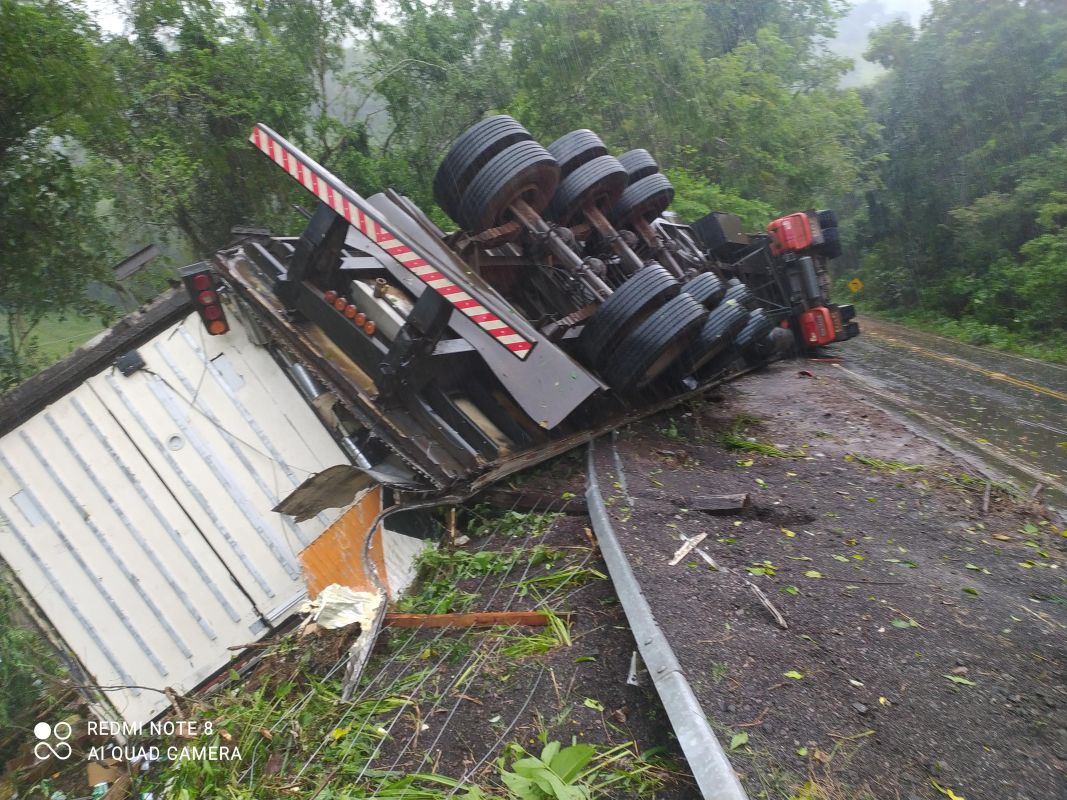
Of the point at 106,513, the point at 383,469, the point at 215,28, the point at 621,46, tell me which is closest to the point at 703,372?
the point at 383,469

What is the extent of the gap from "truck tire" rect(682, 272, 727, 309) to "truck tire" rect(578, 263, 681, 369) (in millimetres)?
582

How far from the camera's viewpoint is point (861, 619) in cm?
286

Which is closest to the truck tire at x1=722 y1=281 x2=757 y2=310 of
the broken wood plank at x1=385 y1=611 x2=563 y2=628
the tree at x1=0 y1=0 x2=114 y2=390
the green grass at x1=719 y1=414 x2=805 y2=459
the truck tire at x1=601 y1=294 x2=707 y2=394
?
the truck tire at x1=601 y1=294 x2=707 y2=394

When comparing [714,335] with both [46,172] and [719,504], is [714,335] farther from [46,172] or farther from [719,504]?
[46,172]

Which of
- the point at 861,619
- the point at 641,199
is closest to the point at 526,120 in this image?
the point at 641,199

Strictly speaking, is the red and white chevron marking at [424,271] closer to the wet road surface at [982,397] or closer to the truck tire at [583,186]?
the truck tire at [583,186]

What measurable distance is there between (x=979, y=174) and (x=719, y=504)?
59.8ft

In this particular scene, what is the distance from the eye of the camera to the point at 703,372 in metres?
6.34

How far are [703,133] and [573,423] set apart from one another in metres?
12.3

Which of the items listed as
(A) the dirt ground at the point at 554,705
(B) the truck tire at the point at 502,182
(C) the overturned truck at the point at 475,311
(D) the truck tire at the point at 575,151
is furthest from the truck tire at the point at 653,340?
(A) the dirt ground at the point at 554,705

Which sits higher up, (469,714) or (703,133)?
(703,133)

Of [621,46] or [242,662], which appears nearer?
[242,662]

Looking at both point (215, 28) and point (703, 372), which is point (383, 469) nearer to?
point (703, 372)

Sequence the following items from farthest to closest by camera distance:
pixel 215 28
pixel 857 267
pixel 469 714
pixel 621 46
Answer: pixel 857 267 → pixel 621 46 → pixel 215 28 → pixel 469 714
